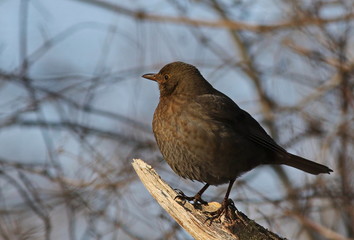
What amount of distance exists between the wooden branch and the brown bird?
0.18m

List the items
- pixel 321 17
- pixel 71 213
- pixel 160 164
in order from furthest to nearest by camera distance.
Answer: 1. pixel 321 17
2. pixel 160 164
3. pixel 71 213

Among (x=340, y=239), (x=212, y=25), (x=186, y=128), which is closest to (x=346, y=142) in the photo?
(x=340, y=239)

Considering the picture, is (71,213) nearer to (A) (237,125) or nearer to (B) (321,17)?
(A) (237,125)

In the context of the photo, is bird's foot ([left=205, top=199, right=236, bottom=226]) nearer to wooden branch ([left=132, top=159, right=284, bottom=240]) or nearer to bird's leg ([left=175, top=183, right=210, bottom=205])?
wooden branch ([left=132, top=159, right=284, bottom=240])

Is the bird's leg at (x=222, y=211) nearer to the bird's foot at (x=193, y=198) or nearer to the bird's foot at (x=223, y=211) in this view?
the bird's foot at (x=223, y=211)

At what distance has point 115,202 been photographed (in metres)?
6.67

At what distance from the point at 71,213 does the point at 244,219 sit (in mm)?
1831

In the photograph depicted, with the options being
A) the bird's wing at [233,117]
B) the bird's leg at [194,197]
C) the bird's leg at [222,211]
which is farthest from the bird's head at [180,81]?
the bird's leg at [222,211]

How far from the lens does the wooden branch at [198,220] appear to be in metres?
5.15

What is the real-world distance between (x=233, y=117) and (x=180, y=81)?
615mm

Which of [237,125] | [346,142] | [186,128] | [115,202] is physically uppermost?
[346,142]

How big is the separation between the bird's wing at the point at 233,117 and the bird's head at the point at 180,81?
136 millimetres

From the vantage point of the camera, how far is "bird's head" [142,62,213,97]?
6230mm

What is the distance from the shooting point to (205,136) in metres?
5.75
